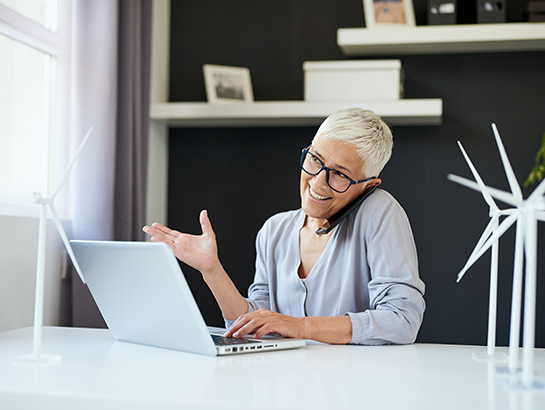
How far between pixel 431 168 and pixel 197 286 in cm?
132

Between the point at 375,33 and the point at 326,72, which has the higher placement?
the point at 375,33

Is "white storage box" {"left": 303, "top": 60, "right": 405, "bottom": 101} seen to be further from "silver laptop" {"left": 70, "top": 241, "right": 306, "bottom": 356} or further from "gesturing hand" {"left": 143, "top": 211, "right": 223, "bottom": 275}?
"silver laptop" {"left": 70, "top": 241, "right": 306, "bottom": 356}

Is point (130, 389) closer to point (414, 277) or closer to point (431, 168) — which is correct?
point (414, 277)

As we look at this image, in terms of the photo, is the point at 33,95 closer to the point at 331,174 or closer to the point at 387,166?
the point at 331,174

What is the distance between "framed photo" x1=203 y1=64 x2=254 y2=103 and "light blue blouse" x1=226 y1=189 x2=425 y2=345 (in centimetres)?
125

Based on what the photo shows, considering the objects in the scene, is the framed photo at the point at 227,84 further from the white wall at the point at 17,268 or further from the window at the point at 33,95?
the white wall at the point at 17,268

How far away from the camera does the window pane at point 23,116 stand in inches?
77.6

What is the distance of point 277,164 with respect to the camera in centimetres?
301

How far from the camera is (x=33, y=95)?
213 centimetres

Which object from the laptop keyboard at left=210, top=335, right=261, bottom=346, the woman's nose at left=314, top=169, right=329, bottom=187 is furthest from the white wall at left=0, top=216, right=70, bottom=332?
the woman's nose at left=314, top=169, right=329, bottom=187

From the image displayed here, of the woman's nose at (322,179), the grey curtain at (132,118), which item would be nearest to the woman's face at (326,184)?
the woman's nose at (322,179)

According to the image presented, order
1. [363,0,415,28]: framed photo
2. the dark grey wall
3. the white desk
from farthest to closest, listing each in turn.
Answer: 1. the dark grey wall
2. [363,0,415,28]: framed photo
3. the white desk

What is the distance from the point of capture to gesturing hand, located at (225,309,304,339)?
4.17 feet

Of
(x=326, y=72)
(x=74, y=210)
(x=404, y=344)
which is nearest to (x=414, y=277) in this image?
(x=404, y=344)
